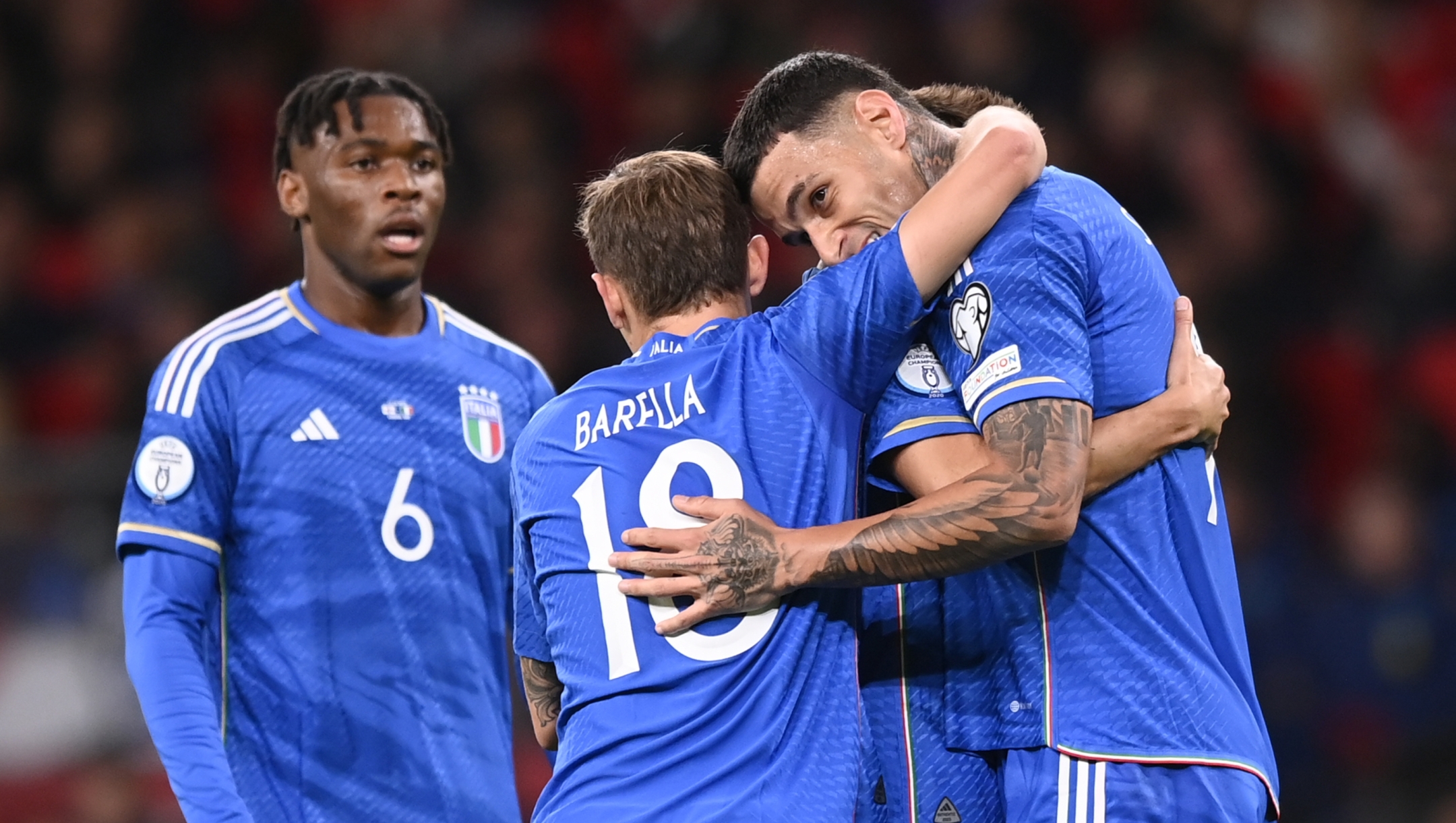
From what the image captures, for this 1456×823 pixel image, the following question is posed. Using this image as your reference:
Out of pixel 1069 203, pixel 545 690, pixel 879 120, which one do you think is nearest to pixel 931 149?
pixel 879 120

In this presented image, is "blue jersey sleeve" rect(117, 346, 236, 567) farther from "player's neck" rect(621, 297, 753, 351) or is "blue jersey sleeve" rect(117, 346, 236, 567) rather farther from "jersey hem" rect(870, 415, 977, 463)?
"jersey hem" rect(870, 415, 977, 463)

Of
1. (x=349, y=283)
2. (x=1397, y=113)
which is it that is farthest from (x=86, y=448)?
(x=1397, y=113)

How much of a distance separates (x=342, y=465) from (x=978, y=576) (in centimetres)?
167

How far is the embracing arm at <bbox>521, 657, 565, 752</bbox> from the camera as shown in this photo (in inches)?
129

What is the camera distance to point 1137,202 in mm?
8141

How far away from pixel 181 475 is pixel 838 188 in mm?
1664

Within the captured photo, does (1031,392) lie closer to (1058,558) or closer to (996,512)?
(996,512)

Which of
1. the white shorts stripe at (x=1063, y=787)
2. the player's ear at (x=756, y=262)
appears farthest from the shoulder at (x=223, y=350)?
the white shorts stripe at (x=1063, y=787)

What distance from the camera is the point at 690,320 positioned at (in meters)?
2.98

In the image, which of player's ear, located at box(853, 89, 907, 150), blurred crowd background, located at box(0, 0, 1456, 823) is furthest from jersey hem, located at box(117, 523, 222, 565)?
blurred crowd background, located at box(0, 0, 1456, 823)

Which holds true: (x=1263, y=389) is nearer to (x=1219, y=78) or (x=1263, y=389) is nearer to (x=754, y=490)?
(x=1219, y=78)

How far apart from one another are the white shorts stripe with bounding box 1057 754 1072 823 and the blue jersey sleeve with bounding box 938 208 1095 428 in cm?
62

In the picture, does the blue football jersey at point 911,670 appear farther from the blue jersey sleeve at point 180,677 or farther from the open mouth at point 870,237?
the blue jersey sleeve at point 180,677

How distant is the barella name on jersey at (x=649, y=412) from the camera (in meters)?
2.84
